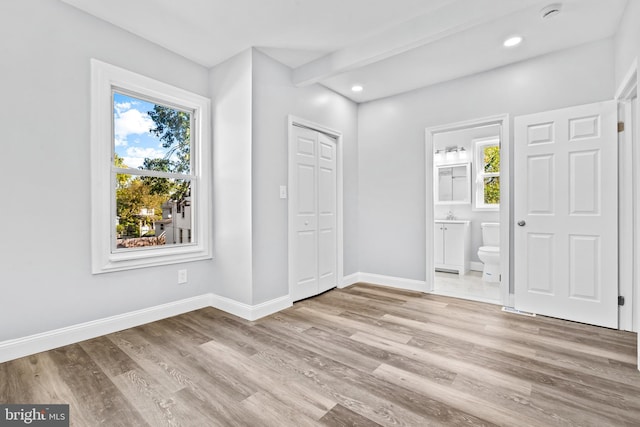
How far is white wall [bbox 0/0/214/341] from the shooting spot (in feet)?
6.88

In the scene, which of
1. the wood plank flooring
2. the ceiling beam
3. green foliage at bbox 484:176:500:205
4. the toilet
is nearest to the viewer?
the wood plank flooring

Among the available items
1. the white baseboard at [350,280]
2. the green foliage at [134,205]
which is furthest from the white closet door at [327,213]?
the green foliage at [134,205]

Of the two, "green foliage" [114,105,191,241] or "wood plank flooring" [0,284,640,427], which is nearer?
"wood plank flooring" [0,284,640,427]

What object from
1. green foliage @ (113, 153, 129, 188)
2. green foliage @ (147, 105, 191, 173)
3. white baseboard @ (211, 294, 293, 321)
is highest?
green foliage @ (147, 105, 191, 173)

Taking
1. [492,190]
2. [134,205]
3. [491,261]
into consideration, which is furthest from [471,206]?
[134,205]

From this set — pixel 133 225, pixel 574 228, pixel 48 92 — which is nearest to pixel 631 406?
pixel 574 228

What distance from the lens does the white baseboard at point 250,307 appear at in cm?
293

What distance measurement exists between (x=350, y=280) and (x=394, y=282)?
1.91ft

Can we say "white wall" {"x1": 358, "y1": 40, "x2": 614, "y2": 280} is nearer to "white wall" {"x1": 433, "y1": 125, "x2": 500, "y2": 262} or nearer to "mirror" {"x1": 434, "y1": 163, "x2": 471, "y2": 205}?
"white wall" {"x1": 433, "y1": 125, "x2": 500, "y2": 262}

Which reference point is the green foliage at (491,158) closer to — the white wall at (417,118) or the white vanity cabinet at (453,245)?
the white vanity cabinet at (453,245)

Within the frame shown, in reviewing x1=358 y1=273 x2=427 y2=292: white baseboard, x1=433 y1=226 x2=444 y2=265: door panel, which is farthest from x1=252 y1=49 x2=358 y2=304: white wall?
x1=433 y1=226 x2=444 y2=265: door panel

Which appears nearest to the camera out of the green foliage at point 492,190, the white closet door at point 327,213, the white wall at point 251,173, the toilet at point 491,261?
the white wall at point 251,173

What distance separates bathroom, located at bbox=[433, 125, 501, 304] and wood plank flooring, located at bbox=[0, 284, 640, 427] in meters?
2.03

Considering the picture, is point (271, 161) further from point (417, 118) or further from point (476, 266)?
point (476, 266)
